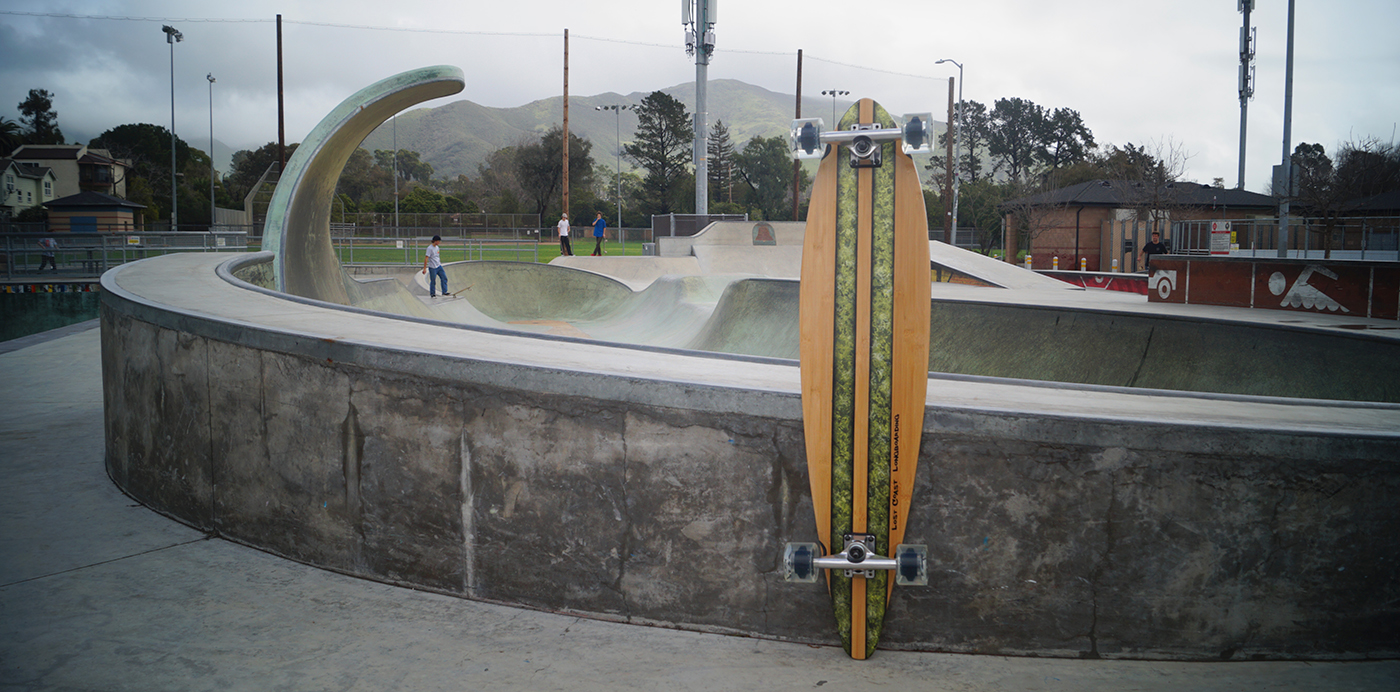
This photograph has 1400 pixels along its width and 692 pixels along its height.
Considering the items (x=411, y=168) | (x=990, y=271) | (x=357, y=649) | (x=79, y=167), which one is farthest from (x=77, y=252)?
(x=411, y=168)

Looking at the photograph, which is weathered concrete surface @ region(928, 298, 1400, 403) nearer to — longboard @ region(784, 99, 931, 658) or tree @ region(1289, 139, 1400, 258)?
longboard @ region(784, 99, 931, 658)

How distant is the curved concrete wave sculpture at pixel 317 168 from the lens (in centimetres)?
1076

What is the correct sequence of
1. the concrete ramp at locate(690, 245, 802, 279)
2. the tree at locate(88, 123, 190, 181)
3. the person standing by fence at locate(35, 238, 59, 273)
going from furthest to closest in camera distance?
the tree at locate(88, 123, 190, 181) < the concrete ramp at locate(690, 245, 802, 279) < the person standing by fence at locate(35, 238, 59, 273)

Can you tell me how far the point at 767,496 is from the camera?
329 centimetres

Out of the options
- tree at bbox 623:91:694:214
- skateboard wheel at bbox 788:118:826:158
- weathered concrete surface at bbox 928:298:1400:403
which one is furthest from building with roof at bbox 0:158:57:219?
skateboard wheel at bbox 788:118:826:158

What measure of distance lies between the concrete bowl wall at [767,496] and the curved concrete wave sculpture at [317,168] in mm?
7306

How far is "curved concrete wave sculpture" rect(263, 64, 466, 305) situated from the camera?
35.3 feet

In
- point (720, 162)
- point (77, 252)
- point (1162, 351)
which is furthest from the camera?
point (720, 162)

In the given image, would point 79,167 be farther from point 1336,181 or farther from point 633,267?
point 1336,181

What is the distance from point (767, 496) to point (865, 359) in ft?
2.26

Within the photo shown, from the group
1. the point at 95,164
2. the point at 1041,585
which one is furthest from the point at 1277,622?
the point at 95,164

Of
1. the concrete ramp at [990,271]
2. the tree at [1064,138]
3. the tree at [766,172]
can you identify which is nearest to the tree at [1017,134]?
the tree at [1064,138]

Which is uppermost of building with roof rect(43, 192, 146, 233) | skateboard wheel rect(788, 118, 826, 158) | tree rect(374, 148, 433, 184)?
tree rect(374, 148, 433, 184)

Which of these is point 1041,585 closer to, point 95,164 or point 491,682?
point 491,682
